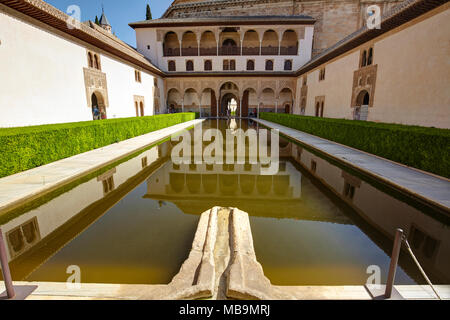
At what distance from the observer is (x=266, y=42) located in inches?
1109

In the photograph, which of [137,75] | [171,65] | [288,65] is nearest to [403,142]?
[137,75]

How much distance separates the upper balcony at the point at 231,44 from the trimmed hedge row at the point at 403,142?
67.8 feet

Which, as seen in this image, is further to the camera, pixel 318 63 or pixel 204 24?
pixel 204 24

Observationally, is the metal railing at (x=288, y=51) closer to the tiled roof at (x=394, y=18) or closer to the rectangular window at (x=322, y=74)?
the rectangular window at (x=322, y=74)

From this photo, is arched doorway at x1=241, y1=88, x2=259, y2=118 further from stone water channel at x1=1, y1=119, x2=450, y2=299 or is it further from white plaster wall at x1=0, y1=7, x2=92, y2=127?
stone water channel at x1=1, y1=119, x2=450, y2=299

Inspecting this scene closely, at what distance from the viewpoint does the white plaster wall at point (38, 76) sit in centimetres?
749

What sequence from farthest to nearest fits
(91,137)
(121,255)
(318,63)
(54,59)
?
(318,63) < (54,59) < (91,137) < (121,255)

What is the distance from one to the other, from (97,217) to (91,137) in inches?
216

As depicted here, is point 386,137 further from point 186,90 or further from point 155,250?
point 186,90

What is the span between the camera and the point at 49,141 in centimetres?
610

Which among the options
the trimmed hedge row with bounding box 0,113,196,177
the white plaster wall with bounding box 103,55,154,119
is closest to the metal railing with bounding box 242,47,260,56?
the white plaster wall with bounding box 103,55,154,119

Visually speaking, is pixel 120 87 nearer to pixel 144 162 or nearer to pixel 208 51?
pixel 144 162

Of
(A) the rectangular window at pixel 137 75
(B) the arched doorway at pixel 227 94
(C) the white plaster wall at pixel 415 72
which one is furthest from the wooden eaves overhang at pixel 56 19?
(B) the arched doorway at pixel 227 94

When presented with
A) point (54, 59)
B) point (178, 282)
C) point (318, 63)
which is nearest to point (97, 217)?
point (178, 282)
